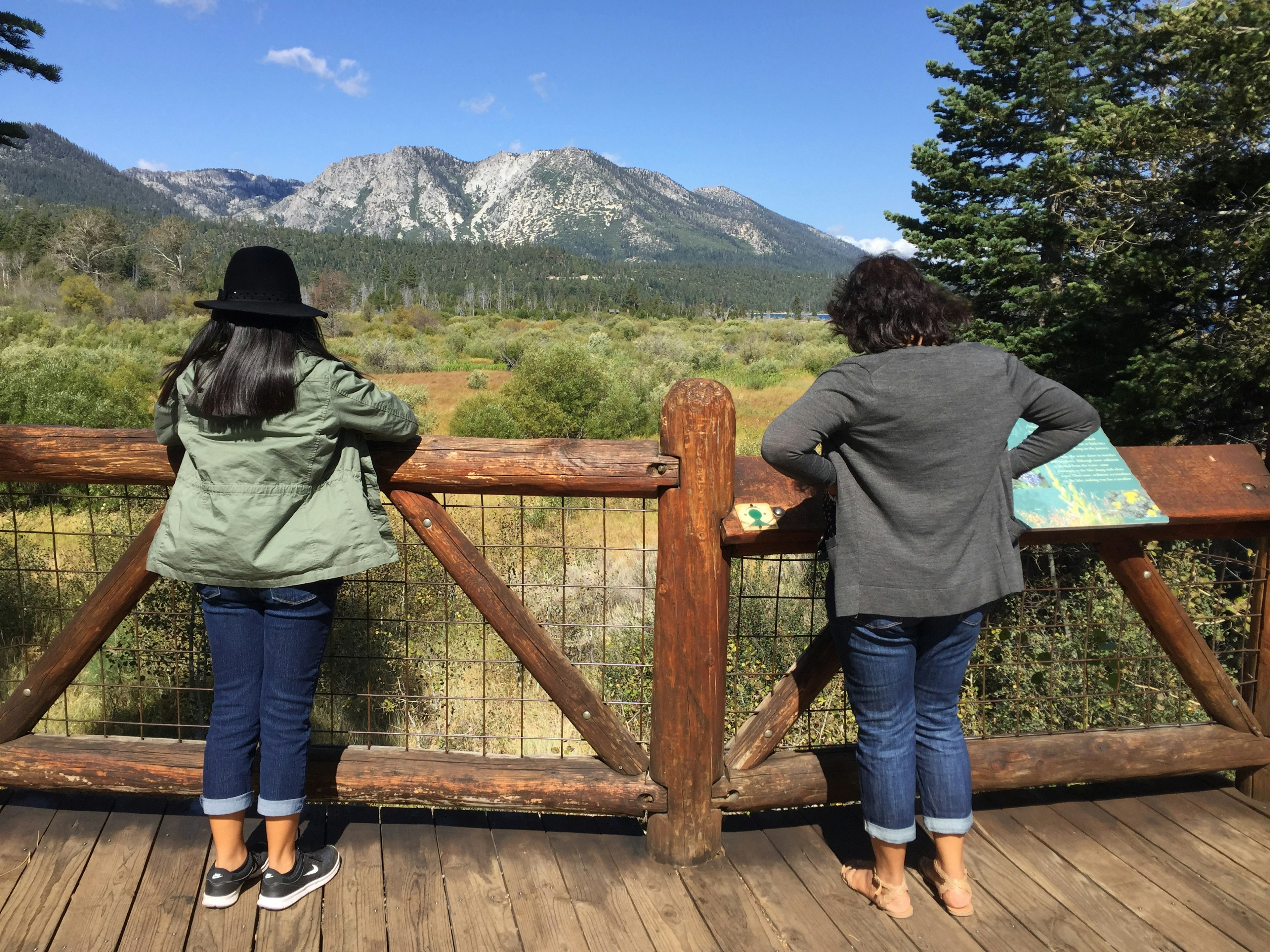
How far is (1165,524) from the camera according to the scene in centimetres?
240

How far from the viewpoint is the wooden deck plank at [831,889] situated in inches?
81.9

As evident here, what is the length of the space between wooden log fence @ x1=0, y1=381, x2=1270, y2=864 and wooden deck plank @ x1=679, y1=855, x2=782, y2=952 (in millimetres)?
56

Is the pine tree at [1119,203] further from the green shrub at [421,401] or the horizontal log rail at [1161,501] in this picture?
the green shrub at [421,401]

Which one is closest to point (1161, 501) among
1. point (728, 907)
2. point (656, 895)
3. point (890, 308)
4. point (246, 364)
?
point (890, 308)

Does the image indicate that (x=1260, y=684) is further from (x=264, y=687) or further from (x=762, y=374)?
(x=762, y=374)

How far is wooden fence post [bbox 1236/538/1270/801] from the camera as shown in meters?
2.75

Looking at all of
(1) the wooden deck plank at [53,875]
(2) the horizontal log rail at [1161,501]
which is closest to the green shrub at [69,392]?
(1) the wooden deck plank at [53,875]

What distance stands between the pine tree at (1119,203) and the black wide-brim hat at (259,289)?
374 inches

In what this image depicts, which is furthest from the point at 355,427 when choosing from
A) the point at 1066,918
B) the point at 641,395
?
the point at 641,395

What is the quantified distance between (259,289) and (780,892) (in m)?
2.00

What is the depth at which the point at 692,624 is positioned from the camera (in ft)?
7.49

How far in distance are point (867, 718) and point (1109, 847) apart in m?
1.07

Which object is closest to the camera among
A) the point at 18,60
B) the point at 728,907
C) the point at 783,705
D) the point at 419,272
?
the point at 728,907

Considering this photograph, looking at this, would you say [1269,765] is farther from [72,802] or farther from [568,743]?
[568,743]
